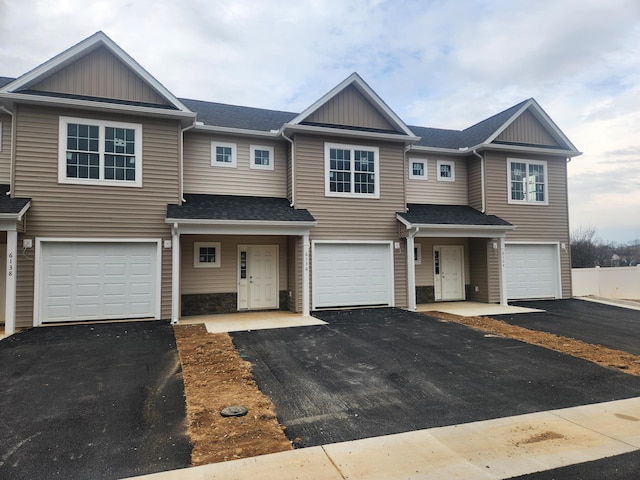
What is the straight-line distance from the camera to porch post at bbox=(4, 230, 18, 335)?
8.91m

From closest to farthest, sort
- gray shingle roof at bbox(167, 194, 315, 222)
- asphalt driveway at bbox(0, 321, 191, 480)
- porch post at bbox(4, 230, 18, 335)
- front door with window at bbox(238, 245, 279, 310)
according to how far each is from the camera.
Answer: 1. asphalt driveway at bbox(0, 321, 191, 480)
2. porch post at bbox(4, 230, 18, 335)
3. gray shingle roof at bbox(167, 194, 315, 222)
4. front door with window at bbox(238, 245, 279, 310)

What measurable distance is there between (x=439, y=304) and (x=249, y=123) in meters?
9.18

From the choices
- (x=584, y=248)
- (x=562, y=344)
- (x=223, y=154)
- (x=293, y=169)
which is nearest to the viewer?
(x=562, y=344)

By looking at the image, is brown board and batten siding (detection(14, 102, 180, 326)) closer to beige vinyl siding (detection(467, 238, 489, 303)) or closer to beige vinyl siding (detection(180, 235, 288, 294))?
→ beige vinyl siding (detection(180, 235, 288, 294))

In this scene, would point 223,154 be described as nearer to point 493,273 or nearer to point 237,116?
point 237,116

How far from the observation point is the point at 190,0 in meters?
11.0

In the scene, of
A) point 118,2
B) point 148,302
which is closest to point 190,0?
point 118,2

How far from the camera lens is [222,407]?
4.69 metres

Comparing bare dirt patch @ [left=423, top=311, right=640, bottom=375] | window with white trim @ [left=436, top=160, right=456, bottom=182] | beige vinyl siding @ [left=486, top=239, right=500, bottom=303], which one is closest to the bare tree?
beige vinyl siding @ [left=486, top=239, right=500, bottom=303]

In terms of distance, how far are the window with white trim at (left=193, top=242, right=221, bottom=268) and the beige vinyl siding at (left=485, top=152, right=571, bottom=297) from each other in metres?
9.86

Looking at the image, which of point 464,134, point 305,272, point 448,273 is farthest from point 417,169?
point 305,272

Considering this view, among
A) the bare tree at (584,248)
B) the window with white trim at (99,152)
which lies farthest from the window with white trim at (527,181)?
the bare tree at (584,248)

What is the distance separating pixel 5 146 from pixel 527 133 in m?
17.2

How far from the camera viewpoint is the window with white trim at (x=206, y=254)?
11578 mm
